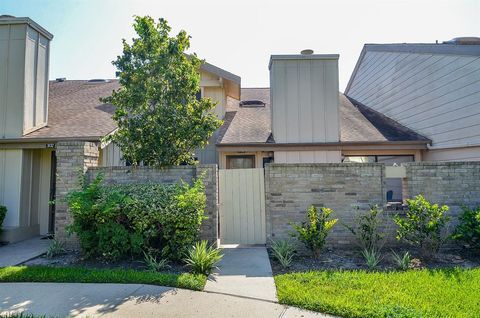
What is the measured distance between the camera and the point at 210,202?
20.7 ft

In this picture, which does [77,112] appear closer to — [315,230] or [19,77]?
[19,77]

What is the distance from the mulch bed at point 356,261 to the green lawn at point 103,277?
1.51m

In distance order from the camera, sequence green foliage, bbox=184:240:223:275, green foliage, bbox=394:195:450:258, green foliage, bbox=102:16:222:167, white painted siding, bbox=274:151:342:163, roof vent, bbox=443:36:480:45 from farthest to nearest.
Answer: roof vent, bbox=443:36:480:45
white painted siding, bbox=274:151:342:163
green foliage, bbox=102:16:222:167
green foliage, bbox=394:195:450:258
green foliage, bbox=184:240:223:275

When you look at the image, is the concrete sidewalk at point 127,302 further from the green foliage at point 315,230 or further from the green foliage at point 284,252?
the green foliage at point 315,230

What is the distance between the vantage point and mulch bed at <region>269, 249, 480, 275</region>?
521 centimetres

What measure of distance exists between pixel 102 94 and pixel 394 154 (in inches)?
420

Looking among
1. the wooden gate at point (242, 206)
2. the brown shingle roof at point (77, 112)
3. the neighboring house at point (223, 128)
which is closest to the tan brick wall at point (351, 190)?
the wooden gate at point (242, 206)

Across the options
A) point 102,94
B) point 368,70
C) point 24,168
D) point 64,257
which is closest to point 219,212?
point 64,257

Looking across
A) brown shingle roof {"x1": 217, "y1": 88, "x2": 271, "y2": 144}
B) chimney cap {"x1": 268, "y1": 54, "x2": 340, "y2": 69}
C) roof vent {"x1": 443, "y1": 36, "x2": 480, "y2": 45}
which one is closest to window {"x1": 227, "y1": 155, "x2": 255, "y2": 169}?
brown shingle roof {"x1": 217, "y1": 88, "x2": 271, "y2": 144}

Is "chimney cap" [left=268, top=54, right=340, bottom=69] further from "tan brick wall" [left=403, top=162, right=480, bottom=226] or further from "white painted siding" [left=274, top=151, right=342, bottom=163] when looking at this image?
"tan brick wall" [left=403, top=162, right=480, bottom=226]

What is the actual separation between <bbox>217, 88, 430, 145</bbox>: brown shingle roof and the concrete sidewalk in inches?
214

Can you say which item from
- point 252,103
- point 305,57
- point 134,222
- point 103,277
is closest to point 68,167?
point 134,222

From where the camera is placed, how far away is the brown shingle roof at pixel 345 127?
940 centimetres

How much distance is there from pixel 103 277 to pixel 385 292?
4.24 meters
